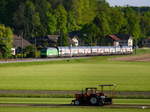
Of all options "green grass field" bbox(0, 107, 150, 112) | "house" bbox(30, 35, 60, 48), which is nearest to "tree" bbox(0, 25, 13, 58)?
"house" bbox(30, 35, 60, 48)

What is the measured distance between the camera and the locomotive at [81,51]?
136 m

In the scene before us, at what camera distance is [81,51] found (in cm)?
14912

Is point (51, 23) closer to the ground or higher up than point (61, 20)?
closer to the ground

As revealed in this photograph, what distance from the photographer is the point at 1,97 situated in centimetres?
4762

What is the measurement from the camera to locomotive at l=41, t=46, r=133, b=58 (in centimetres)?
13588

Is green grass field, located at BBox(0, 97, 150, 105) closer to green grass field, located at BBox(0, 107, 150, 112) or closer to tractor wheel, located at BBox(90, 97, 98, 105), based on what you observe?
tractor wheel, located at BBox(90, 97, 98, 105)

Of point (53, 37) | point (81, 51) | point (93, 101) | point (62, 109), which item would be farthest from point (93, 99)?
point (53, 37)

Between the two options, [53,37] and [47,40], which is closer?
[47,40]

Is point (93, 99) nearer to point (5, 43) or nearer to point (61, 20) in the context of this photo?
point (5, 43)

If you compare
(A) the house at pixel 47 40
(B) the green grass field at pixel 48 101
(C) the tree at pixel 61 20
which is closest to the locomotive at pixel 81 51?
(A) the house at pixel 47 40

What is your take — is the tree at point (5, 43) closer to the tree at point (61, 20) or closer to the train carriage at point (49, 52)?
the train carriage at point (49, 52)

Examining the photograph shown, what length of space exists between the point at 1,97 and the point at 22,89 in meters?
6.88

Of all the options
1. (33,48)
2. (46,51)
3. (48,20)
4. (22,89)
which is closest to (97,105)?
(22,89)

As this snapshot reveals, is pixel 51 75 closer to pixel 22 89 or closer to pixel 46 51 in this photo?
pixel 22 89
